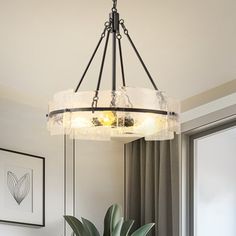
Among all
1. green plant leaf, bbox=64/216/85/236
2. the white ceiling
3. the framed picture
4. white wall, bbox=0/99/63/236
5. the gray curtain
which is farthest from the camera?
the gray curtain

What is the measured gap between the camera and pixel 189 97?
153 inches

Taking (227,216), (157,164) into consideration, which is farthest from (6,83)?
(227,216)

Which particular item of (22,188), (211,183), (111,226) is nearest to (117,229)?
(111,226)

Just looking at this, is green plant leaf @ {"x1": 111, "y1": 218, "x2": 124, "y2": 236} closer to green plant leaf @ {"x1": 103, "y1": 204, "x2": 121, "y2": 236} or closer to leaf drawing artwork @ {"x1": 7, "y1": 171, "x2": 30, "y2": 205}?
green plant leaf @ {"x1": 103, "y1": 204, "x2": 121, "y2": 236}

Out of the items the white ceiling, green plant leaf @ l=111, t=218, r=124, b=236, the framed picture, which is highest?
the white ceiling

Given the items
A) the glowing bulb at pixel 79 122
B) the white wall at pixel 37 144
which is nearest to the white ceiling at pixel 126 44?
the white wall at pixel 37 144

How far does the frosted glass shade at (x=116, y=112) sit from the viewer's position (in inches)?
82.6

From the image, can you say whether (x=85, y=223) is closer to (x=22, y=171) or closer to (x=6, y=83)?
(x=22, y=171)

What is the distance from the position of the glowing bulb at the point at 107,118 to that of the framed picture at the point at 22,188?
5.77 feet

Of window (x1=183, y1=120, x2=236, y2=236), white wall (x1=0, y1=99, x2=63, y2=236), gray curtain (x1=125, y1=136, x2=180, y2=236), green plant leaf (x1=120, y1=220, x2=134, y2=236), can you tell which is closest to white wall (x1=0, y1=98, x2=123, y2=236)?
white wall (x1=0, y1=99, x2=63, y2=236)

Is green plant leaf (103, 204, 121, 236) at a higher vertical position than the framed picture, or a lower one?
lower

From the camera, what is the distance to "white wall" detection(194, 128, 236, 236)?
4.25m

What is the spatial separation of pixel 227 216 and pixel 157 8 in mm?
2397

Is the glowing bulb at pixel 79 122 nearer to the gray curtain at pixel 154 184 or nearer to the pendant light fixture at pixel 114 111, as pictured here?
the pendant light fixture at pixel 114 111
